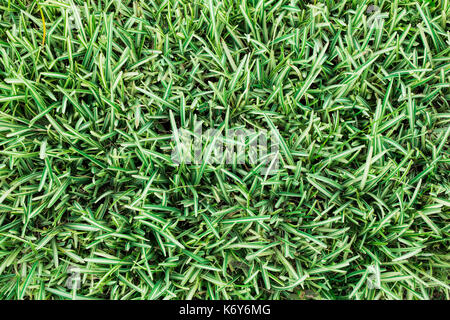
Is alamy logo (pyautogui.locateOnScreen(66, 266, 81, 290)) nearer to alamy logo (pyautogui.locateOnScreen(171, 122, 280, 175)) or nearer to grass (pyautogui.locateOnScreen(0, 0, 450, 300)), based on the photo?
grass (pyautogui.locateOnScreen(0, 0, 450, 300))

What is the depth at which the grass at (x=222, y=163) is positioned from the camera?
1.46 meters

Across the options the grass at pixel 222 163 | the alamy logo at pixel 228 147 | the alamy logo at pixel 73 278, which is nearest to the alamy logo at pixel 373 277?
the grass at pixel 222 163

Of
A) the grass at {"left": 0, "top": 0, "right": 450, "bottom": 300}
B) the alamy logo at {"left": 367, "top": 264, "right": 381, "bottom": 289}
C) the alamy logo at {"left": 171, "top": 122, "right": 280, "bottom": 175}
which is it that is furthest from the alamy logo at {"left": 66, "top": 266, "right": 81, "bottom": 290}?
the alamy logo at {"left": 367, "top": 264, "right": 381, "bottom": 289}

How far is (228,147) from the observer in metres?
1.52

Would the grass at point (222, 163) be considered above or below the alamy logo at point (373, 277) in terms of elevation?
above

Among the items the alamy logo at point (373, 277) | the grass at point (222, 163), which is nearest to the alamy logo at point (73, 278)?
the grass at point (222, 163)

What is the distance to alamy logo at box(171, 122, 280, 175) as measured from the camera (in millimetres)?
1470

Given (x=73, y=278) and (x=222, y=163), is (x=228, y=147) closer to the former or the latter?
(x=222, y=163)

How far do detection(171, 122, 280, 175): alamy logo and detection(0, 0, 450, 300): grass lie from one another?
0.11ft

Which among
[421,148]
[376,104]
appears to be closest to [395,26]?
[376,104]

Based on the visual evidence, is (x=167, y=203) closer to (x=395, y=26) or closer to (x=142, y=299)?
(x=142, y=299)

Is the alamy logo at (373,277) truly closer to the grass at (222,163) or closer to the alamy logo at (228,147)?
the grass at (222,163)

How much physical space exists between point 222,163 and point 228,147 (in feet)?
0.33

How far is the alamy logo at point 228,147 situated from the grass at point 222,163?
0.11 feet
